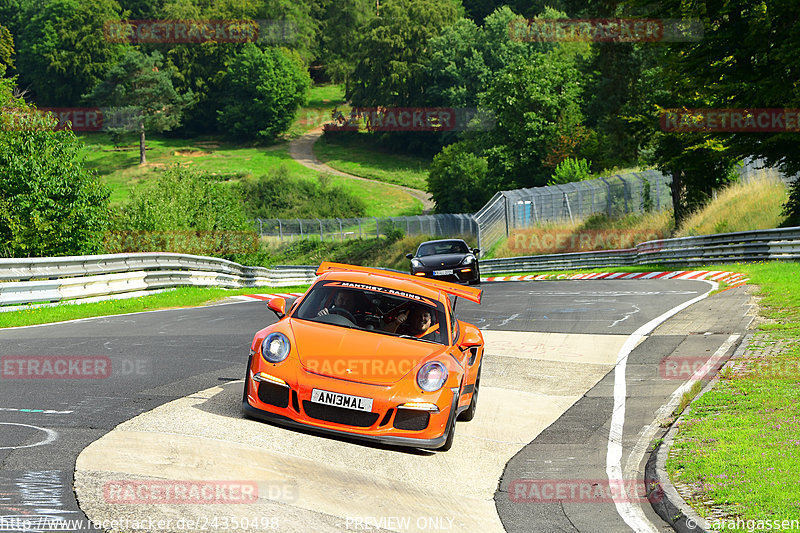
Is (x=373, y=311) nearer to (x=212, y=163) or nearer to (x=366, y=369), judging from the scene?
(x=366, y=369)

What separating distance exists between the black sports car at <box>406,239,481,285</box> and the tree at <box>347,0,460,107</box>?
95973 mm

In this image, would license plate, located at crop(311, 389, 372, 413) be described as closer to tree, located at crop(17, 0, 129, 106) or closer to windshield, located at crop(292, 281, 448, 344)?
windshield, located at crop(292, 281, 448, 344)

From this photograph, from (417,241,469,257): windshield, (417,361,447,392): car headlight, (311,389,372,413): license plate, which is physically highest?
(417,361,447,392): car headlight

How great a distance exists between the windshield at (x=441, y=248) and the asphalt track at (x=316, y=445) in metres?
11.4

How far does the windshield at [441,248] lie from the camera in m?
25.5

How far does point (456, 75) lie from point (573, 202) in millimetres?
69308

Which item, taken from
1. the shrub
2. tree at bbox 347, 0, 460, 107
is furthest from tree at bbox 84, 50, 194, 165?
the shrub

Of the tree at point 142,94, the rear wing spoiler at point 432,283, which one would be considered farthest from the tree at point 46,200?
the tree at point 142,94

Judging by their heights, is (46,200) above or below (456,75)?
below

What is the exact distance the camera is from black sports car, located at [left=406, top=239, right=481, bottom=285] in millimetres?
24234

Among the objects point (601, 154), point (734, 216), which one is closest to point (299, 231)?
point (601, 154)

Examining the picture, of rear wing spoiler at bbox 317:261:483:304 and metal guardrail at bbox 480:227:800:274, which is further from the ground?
rear wing spoiler at bbox 317:261:483:304

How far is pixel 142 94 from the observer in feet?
384

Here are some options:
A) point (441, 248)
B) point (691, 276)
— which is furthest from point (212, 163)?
point (691, 276)
